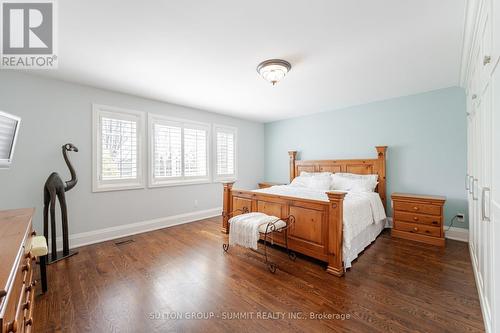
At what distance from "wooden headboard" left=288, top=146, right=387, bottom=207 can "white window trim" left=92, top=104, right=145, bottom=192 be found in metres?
3.43

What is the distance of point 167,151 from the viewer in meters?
4.30

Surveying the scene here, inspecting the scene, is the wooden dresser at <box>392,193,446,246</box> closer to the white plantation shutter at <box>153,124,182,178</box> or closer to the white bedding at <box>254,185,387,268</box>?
the white bedding at <box>254,185,387,268</box>

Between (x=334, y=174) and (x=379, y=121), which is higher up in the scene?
(x=379, y=121)

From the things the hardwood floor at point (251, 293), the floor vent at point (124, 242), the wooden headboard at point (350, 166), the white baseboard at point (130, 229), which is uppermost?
the wooden headboard at point (350, 166)

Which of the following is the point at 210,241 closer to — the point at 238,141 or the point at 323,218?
the point at 323,218

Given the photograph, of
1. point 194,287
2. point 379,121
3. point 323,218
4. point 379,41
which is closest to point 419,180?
point 379,121

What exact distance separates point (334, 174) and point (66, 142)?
4.72 meters

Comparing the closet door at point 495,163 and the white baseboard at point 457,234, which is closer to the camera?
the closet door at point 495,163

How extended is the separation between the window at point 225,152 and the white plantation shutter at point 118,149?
183cm

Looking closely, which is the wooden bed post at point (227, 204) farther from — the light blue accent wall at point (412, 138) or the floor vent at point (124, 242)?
the light blue accent wall at point (412, 138)

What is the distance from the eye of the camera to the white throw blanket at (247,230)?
101 inches

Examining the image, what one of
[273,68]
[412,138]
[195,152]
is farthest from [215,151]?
[412,138]

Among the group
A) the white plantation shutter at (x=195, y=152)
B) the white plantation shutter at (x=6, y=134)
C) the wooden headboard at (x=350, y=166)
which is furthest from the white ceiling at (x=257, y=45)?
the wooden headboard at (x=350, y=166)

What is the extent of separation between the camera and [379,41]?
217 cm
